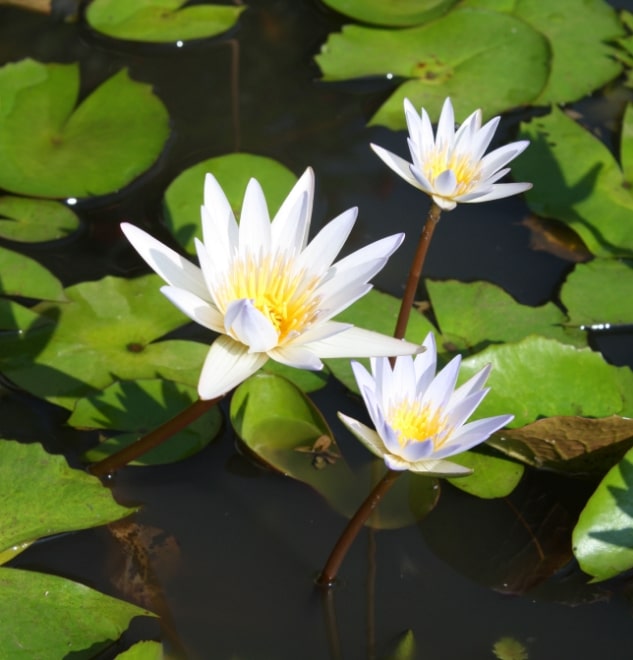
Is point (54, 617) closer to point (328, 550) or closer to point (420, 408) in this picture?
point (328, 550)

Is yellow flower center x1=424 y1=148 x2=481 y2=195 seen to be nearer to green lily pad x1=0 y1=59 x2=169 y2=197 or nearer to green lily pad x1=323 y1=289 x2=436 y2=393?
green lily pad x1=323 y1=289 x2=436 y2=393

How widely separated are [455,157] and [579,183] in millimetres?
1069

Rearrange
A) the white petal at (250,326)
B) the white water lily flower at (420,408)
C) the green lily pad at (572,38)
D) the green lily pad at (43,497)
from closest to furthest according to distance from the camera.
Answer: the white petal at (250,326) < the white water lily flower at (420,408) < the green lily pad at (43,497) < the green lily pad at (572,38)

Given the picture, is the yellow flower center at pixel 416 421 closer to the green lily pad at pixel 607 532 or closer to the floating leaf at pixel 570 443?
the floating leaf at pixel 570 443

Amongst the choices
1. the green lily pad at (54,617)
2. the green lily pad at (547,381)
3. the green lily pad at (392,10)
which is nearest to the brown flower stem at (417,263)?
the green lily pad at (547,381)

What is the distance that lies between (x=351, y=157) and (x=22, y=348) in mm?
1524

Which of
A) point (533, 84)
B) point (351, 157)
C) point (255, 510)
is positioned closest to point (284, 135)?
point (351, 157)

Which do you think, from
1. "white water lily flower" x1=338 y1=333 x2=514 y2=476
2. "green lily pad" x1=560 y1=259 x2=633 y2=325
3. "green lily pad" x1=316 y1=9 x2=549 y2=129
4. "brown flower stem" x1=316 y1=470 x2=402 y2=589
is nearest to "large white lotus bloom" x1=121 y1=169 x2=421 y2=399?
"white water lily flower" x1=338 y1=333 x2=514 y2=476

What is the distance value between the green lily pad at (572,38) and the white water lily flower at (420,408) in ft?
6.73

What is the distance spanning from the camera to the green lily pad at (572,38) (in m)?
3.74

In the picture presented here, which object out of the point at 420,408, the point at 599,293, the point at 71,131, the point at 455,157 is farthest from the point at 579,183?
the point at 71,131

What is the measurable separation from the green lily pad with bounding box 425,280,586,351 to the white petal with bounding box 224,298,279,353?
43.9 inches

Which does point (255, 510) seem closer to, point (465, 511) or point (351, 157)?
point (465, 511)

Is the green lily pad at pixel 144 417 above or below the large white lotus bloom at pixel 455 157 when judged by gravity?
below
